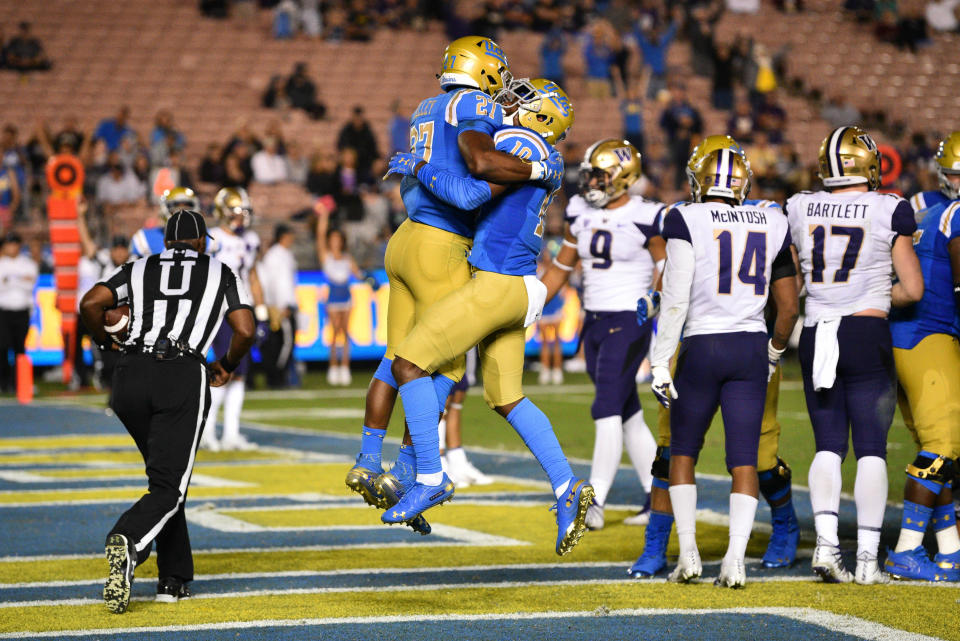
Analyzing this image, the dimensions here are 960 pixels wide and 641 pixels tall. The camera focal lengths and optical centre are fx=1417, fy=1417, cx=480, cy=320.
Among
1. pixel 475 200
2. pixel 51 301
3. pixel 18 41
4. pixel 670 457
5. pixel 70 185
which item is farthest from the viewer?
pixel 18 41

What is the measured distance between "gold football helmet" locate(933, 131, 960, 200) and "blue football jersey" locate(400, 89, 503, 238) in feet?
7.99

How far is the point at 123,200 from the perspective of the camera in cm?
2081

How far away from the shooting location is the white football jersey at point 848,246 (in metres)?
6.84

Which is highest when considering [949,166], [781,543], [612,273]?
[949,166]

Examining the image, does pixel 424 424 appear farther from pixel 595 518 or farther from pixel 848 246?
pixel 595 518

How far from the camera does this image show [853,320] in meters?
6.93

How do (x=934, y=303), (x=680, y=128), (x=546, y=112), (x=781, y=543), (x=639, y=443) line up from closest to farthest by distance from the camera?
1. (x=546, y=112)
2. (x=934, y=303)
3. (x=781, y=543)
4. (x=639, y=443)
5. (x=680, y=128)

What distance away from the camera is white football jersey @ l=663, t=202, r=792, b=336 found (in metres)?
6.73

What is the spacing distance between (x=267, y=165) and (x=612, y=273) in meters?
14.6

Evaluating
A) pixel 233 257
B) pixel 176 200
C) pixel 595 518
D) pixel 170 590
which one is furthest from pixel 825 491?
pixel 233 257

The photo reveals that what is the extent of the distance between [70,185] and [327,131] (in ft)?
27.2

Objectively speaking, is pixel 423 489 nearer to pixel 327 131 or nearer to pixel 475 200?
pixel 475 200

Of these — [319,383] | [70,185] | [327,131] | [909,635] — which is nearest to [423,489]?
[909,635]

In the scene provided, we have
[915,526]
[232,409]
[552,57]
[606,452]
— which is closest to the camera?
[915,526]
